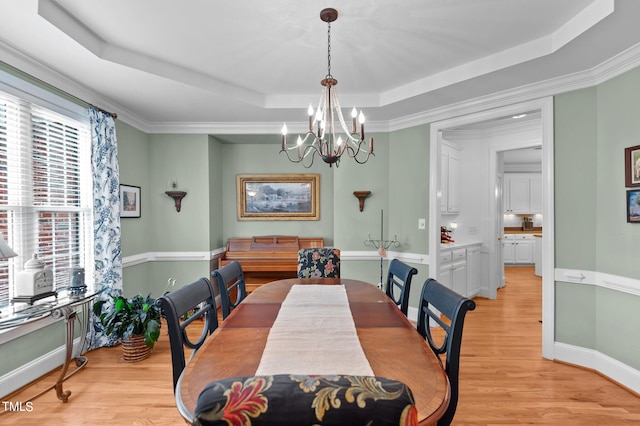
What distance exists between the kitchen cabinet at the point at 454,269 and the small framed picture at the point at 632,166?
1986 mm

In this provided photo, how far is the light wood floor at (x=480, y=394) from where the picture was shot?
2.12 meters

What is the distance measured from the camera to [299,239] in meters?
4.63

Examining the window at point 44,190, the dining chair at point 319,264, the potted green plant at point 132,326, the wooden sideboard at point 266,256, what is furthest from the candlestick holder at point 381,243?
the window at point 44,190

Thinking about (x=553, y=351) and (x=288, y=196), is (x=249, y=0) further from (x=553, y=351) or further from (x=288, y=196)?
(x=553, y=351)


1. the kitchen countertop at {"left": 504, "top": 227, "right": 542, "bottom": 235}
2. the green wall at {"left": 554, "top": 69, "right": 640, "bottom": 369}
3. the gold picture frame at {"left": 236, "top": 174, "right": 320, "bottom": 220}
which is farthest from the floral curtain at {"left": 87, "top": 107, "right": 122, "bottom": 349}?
the kitchen countertop at {"left": 504, "top": 227, "right": 542, "bottom": 235}

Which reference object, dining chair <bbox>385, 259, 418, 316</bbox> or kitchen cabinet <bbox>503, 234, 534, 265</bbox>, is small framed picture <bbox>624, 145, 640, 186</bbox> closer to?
dining chair <bbox>385, 259, 418, 316</bbox>

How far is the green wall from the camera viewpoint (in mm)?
2504

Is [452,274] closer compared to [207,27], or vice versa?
[207,27]

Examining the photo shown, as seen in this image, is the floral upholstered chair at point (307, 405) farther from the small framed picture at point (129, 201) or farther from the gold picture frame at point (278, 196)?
the gold picture frame at point (278, 196)

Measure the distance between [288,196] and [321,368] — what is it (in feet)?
12.3

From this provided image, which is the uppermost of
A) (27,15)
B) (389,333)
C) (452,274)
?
(27,15)

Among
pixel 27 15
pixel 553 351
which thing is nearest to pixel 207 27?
pixel 27 15

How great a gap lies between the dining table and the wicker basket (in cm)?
161

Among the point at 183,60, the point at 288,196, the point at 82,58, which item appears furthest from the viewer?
the point at 288,196
